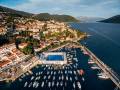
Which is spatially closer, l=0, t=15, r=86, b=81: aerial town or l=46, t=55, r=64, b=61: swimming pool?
l=0, t=15, r=86, b=81: aerial town

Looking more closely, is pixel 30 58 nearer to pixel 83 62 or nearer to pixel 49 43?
pixel 83 62

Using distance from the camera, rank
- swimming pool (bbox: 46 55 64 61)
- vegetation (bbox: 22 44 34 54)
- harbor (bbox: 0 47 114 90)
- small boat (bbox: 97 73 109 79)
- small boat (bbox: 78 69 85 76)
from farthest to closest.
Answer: vegetation (bbox: 22 44 34 54), swimming pool (bbox: 46 55 64 61), small boat (bbox: 78 69 85 76), small boat (bbox: 97 73 109 79), harbor (bbox: 0 47 114 90)

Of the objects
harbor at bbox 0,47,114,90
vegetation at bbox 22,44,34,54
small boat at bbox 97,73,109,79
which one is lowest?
harbor at bbox 0,47,114,90

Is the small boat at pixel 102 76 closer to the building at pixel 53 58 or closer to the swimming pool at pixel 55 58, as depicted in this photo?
the building at pixel 53 58

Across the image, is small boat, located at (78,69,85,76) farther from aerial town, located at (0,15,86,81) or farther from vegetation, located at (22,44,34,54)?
vegetation, located at (22,44,34,54)

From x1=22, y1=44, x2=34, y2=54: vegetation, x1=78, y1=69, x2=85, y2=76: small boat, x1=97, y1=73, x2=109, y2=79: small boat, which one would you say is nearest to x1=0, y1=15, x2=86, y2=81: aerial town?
x1=22, y1=44, x2=34, y2=54: vegetation

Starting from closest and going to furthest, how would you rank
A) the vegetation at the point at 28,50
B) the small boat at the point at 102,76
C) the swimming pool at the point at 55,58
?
1. the small boat at the point at 102,76
2. the swimming pool at the point at 55,58
3. the vegetation at the point at 28,50

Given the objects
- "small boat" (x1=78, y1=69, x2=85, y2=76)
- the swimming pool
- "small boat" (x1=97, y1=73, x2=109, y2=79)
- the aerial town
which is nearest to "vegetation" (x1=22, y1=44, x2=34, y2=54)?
the aerial town

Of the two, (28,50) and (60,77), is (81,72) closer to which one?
(60,77)

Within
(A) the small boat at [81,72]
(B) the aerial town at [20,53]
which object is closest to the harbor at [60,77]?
(A) the small boat at [81,72]

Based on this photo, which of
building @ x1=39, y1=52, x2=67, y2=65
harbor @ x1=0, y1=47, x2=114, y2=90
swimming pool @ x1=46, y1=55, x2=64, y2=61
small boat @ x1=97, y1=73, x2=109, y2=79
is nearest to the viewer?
harbor @ x1=0, y1=47, x2=114, y2=90

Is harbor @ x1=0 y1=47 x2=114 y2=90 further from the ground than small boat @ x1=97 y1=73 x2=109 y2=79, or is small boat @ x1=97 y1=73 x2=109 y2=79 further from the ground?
small boat @ x1=97 y1=73 x2=109 y2=79
